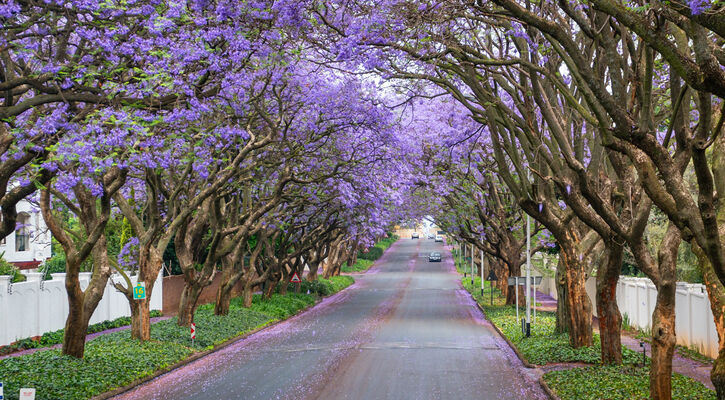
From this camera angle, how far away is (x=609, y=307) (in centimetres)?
1508

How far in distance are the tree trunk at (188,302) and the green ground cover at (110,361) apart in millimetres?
494

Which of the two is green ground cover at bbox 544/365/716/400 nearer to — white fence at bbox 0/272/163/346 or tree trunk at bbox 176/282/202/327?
tree trunk at bbox 176/282/202/327

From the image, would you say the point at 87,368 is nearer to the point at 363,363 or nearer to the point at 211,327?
the point at 363,363

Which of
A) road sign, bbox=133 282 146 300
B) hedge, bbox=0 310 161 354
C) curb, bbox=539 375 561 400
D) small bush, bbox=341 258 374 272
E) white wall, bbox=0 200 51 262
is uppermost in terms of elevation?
white wall, bbox=0 200 51 262

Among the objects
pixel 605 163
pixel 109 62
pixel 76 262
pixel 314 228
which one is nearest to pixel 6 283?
pixel 76 262

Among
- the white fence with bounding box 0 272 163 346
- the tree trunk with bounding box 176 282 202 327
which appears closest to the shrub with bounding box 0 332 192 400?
the white fence with bounding box 0 272 163 346

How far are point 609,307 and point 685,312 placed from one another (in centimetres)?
640

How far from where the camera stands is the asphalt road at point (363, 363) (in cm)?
1420

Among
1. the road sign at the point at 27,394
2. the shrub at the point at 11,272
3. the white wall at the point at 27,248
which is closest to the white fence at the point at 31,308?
the shrub at the point at 11,272

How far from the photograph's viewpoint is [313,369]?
56.1 feet

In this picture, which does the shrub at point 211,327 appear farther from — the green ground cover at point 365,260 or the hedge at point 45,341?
the green ground cover at point 365,260

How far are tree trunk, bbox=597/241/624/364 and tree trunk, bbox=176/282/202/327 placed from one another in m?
12.9

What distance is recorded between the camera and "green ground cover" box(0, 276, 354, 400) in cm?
1320

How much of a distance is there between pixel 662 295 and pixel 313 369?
28.8 ft
